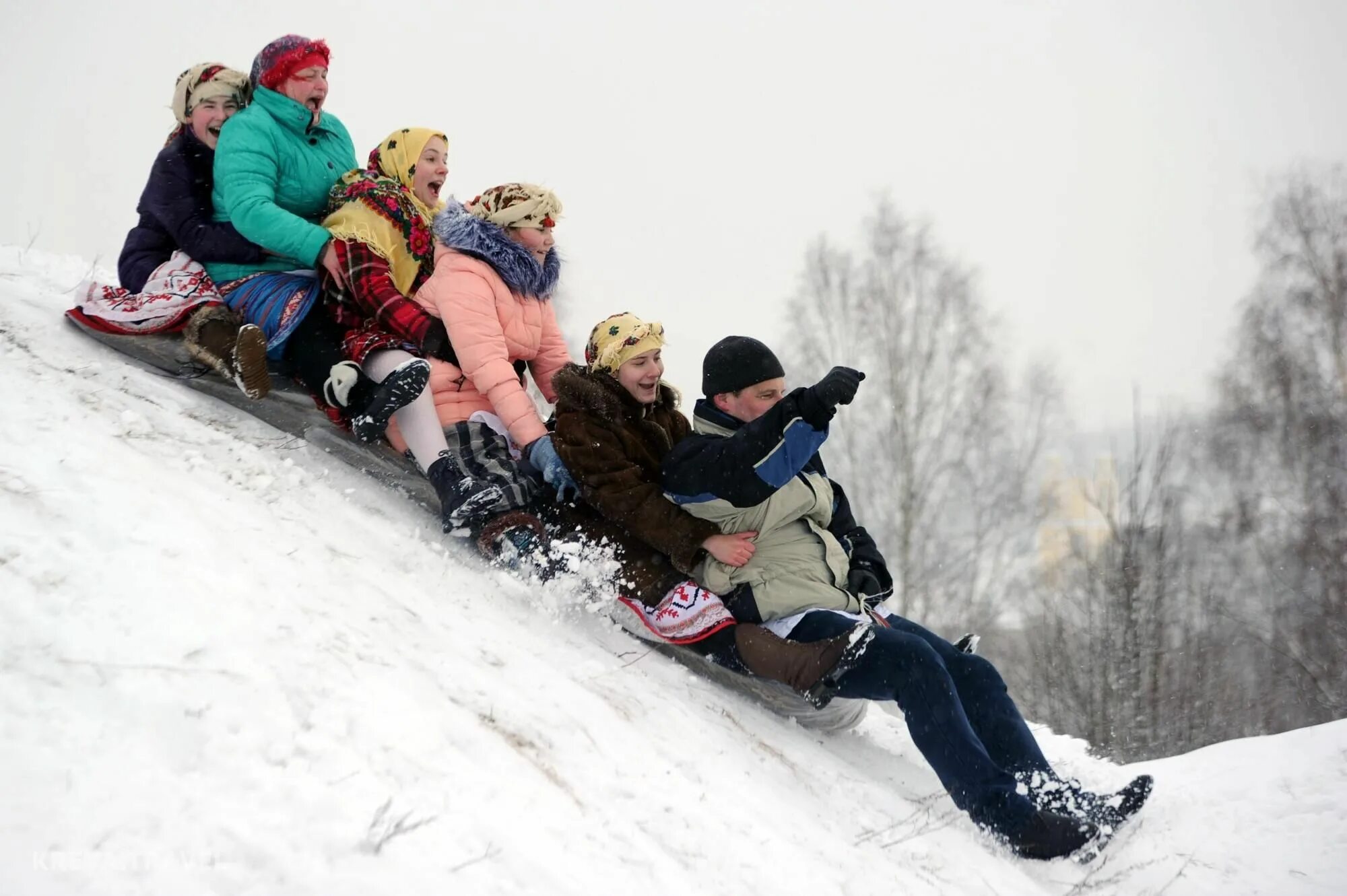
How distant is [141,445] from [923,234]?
1331 centimetres

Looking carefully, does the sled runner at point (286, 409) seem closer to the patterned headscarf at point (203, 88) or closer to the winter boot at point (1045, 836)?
the patterned headscarf at point (203, 88)

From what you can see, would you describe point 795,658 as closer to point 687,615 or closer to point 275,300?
point 687,615

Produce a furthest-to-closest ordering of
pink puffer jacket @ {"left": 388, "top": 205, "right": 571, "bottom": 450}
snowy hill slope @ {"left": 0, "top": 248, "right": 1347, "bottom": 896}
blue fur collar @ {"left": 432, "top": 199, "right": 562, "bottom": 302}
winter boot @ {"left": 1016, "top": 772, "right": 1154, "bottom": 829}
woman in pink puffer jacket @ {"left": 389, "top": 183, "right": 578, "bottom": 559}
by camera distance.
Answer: blue fur collar @ {"left": 432, "top": 199, "right": 562, "bottom": 302} < pink puffer jacket @ {"left": 388, "top": 205, "right": 571, "bottom": 450} < woman in pink puffer jacket @ {"left": 389, "top": 183, "right": 578, "bottom": 559} < winter boot @ {"left": 1016, "top": 772, "right": 1154, "bottom": 829} < snowy hill slope @ {"left": 0, "top": 248, "right": 1347, "bottom": 896}

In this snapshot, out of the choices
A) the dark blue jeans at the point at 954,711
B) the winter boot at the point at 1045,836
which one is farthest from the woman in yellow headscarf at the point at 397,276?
the winter boot at the point at 1045,836

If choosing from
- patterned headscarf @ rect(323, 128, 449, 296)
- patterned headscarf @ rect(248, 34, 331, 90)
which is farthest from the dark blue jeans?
patterned headscarf @ rect(248, 34, 331, 90)

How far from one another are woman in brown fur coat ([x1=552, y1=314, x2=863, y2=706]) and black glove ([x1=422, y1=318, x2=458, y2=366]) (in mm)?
761

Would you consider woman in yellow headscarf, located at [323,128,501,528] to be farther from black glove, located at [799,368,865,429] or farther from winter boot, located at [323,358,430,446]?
black glove, located at [799,368,865,429]

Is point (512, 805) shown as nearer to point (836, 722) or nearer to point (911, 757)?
point (836, 722)

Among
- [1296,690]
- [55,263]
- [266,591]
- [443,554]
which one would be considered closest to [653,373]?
[443,554]

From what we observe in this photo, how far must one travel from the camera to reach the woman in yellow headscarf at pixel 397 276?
170 inches

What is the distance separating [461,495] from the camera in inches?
159

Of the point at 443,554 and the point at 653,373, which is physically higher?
the point at 653,373

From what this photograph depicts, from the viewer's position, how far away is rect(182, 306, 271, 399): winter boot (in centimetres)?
424

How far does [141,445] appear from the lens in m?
3.54
